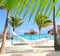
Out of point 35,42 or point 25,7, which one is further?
point 35,42

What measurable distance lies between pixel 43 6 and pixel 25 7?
51 millimetres

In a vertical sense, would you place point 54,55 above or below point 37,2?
below

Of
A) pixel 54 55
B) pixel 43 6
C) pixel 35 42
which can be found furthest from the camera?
pixel 35 42

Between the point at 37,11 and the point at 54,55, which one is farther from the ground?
the point at 37,11

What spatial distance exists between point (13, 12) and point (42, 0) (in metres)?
0.10

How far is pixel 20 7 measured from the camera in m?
0.51

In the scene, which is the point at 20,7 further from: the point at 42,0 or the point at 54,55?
the point at 54,55

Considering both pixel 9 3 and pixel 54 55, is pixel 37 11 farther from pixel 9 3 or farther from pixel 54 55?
pixel 54 55

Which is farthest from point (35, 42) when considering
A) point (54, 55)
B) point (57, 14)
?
point (57, 14)

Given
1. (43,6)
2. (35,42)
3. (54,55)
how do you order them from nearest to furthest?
(43,6) → (54,55) → (35,42)

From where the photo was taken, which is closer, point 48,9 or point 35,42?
point 48,9

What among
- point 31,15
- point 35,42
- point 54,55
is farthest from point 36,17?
point 35,42

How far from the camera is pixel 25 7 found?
0.49 meters

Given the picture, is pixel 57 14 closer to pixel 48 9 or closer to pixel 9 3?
pixel 48 9
